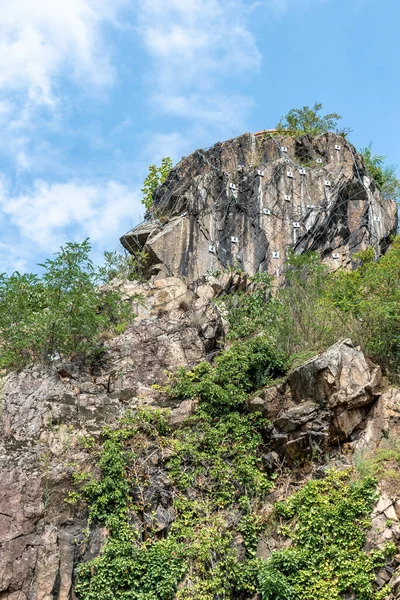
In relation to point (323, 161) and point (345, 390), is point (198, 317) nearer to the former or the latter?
point (345, 390)

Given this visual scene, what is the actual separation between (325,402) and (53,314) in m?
5.65

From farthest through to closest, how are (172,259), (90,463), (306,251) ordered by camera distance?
(306,251)
(172,259)
(90,463)

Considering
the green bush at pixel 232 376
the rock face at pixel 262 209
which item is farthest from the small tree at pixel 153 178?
the green bush at pixel 232 376

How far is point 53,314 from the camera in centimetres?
1230

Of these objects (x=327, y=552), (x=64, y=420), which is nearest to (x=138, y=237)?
(x=64, y=420)

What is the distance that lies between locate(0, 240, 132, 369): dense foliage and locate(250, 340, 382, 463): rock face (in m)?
4.38

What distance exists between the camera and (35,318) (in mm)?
12258

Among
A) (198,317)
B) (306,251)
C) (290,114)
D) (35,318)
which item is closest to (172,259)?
(198,317)

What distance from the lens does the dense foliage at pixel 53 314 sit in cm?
1223

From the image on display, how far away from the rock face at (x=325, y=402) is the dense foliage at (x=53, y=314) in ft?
14.4

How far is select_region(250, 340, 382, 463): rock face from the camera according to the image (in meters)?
10.5

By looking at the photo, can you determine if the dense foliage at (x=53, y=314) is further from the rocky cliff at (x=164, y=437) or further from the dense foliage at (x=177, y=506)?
the dense foliage at (x=177, y=506)

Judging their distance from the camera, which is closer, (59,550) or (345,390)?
(59,550)

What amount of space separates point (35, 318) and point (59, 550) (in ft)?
15.6
